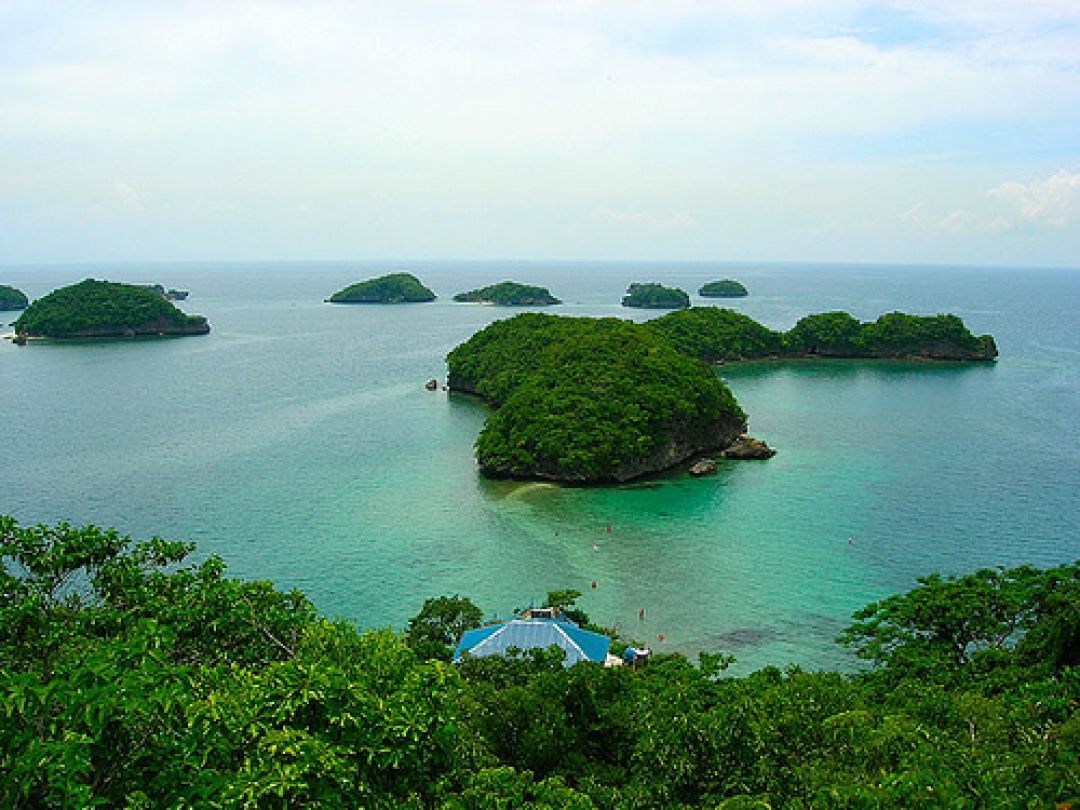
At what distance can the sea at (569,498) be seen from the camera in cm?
2719

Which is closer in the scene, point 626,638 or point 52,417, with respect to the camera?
point 626,638

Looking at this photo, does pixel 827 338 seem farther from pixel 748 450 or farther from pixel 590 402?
pixel 590 402

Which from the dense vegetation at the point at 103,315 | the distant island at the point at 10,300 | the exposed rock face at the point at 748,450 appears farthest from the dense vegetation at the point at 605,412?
the distant island at the point at 10,300

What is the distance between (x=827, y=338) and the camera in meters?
82.8

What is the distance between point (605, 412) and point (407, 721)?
35342mm

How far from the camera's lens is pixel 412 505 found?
1405 inches

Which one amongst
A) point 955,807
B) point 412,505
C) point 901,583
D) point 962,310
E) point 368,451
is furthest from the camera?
point 962,310

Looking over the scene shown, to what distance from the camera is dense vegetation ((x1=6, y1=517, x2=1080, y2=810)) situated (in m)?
6.24

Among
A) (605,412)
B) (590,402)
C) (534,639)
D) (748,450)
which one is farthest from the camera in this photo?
(748,450)

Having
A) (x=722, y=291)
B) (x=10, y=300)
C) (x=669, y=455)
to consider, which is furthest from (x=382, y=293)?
(x=669, y=455)

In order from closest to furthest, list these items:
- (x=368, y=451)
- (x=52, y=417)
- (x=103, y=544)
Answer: (x=103, y=544), (x=368, y=451), (x=52, y=417)

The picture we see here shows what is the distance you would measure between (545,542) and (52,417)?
127 ft

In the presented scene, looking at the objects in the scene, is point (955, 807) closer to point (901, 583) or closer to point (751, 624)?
point (751, 624)

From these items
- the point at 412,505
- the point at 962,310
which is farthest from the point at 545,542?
the point at 962,310
